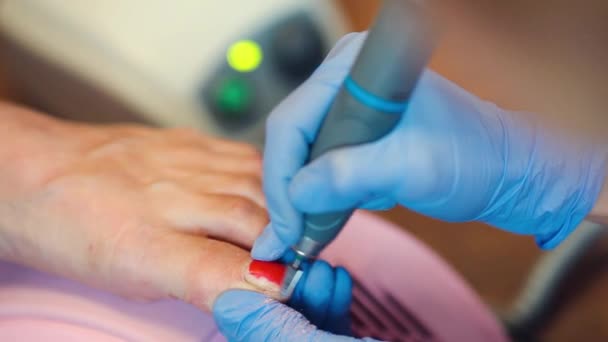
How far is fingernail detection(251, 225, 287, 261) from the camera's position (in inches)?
24.2

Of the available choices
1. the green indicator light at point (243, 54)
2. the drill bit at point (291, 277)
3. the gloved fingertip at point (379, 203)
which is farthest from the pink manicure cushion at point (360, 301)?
the green indicator light at point (243, 54)

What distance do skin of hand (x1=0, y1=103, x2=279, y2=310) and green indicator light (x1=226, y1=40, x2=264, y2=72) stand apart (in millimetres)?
221

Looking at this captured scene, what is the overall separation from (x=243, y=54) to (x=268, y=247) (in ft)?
1.66

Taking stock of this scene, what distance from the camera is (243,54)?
1.04 meters

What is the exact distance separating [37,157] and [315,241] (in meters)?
0.45

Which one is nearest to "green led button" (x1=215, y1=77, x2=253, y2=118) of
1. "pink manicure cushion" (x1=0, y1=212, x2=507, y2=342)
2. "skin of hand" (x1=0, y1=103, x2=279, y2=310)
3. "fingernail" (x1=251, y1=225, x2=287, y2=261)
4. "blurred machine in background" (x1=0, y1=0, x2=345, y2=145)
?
"blurred machine in background" (x1=0, y1=0, x2=345, y2=145)

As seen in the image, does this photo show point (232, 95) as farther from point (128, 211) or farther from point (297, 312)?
point (297, 312)

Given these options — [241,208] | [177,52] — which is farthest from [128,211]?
[177,52]

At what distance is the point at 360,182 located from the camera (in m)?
0.49

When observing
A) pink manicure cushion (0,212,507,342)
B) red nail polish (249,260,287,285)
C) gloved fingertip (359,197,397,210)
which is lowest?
pink manicure cushion (0,212,507,342)

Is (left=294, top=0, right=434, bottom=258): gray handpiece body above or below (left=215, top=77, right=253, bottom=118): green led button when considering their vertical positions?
above

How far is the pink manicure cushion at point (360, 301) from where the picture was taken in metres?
0.69

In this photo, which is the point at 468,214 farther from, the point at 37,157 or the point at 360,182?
the point at 37,157

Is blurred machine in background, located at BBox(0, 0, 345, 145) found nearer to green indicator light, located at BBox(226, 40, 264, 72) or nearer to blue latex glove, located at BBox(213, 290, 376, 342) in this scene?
green indicator light, located at BBox(226, 40, 264, 72)
